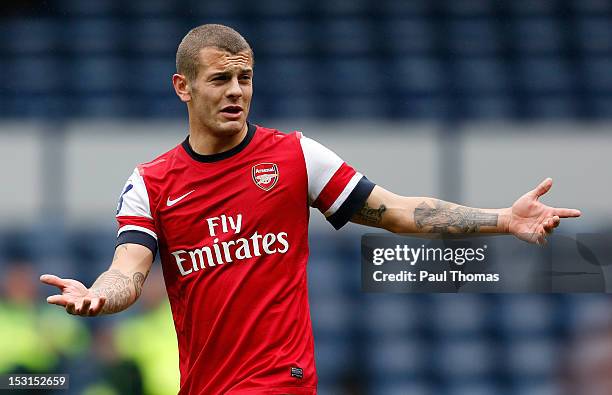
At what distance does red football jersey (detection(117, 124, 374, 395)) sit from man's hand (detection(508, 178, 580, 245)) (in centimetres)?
48

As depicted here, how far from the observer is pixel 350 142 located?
8781 mm

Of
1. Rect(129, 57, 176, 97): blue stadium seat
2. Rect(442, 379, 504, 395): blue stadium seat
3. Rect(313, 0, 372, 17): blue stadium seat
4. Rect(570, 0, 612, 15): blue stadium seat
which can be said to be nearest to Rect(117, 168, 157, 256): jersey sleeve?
Rect(442, 379, 504, 395): blue stadium seat

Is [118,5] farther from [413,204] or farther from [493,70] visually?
[413,204]

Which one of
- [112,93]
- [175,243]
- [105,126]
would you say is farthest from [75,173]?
[175,243]

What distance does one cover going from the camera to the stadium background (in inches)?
316

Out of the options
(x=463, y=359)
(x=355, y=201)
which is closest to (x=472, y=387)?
(x=463, y=359)

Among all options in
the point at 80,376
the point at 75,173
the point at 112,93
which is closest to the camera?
the point at 80,376

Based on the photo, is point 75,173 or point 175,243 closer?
point 175,243

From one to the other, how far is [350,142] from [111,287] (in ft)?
17.6

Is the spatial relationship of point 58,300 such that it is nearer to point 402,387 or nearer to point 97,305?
point 97,305

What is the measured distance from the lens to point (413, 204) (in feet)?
12.5

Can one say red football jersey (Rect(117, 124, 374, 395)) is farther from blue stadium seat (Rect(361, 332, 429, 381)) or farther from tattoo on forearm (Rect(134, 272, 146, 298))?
blue stadium seat (Rect(361, 332, 429, 381))

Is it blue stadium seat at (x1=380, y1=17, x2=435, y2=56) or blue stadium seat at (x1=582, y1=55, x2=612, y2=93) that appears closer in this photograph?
blue stadium seat at (x1=582, y1=55, x2=612, y2=93)

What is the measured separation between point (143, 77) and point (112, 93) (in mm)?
289
